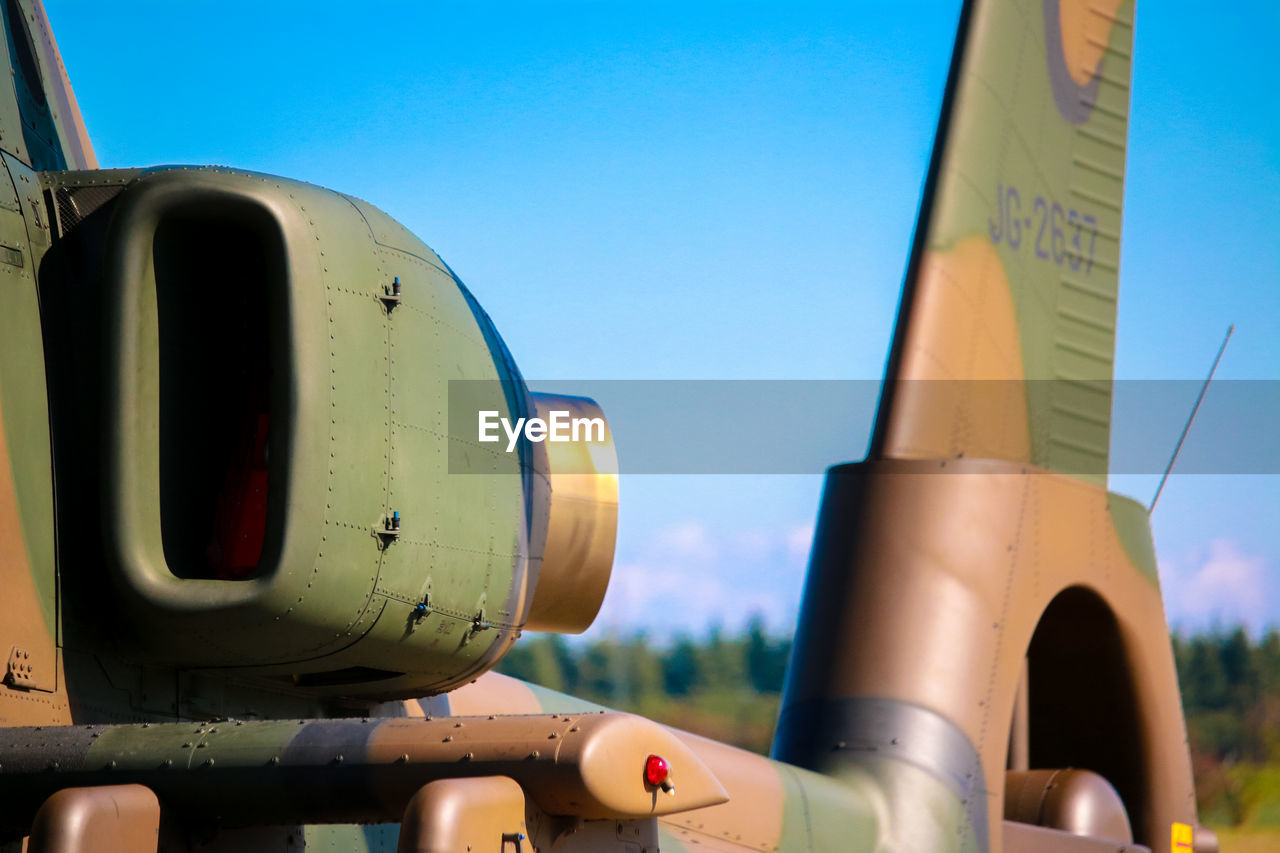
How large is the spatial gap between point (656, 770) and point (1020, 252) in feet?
12.9

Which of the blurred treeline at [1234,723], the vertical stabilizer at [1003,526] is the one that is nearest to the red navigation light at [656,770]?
the vertical stabilizer at [1003,526]

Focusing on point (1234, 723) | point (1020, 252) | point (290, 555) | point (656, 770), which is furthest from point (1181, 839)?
point (1234, 723)

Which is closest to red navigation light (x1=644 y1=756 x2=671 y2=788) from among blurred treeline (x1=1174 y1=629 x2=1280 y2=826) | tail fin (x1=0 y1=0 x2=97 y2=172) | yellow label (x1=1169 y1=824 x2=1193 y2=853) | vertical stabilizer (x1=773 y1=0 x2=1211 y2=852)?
tail fin (x1=0 y1=0 x2=97 y2=172)

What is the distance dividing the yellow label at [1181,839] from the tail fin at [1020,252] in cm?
145

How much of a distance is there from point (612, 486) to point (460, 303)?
806mm

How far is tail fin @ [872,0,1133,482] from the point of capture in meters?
5.62

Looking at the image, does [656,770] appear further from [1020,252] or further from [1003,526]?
[1020,252]

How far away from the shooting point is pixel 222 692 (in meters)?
3.16

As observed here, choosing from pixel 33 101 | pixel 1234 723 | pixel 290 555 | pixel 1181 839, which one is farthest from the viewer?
pixel 1234 723

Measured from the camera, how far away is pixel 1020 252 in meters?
5.96

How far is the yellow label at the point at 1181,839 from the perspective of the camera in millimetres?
5906

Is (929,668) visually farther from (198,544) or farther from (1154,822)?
(198,544)

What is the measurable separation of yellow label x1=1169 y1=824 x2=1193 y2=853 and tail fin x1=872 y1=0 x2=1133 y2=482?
4.75 feet

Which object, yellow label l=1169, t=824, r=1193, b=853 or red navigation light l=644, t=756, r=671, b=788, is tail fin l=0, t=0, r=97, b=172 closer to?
red navigation light l=644, t=756, r=671, b=788
